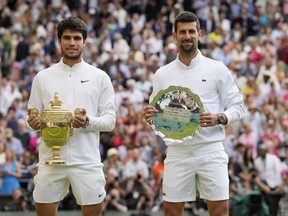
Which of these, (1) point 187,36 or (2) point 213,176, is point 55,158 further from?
(1) point 187,36

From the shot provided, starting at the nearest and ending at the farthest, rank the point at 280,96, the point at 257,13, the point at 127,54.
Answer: the point at 280,96
the point at 127,54
the point at 257,13

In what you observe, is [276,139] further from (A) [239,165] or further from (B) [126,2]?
(B) [126,2]

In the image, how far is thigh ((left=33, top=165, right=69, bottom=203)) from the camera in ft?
37.4

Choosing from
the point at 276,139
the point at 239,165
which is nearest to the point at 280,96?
the point at 276,139

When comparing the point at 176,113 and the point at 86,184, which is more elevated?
the point at 176,113

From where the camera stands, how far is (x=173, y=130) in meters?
11.6

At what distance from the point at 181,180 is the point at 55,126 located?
1395mm

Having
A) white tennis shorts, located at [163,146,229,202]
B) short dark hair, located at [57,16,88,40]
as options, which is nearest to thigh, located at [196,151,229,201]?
white tennis shorts, located at [163,146,229,202]

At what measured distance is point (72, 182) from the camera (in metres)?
11.4

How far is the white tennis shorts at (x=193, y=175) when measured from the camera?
11.5 m

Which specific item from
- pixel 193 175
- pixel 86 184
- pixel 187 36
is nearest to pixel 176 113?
pixel 193 175

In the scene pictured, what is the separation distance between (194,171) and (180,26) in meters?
1.42

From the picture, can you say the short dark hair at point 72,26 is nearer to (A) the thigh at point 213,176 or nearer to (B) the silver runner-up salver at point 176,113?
(B) the silver runner-up salver at point 176,113

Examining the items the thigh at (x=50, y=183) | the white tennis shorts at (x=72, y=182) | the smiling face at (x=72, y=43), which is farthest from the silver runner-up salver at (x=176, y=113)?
the thigh at (x=50, y=183)
